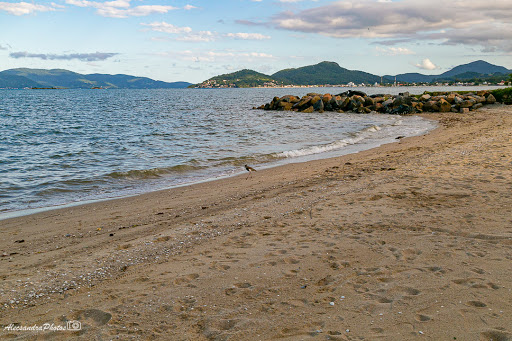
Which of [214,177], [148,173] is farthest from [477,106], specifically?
[148,173]

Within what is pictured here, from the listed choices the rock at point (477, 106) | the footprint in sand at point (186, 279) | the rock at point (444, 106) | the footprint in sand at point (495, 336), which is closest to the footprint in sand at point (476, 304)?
the footprint in sand at point (495, 336)

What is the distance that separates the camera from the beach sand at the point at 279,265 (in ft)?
11.4

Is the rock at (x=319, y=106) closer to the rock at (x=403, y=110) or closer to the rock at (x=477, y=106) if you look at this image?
the rock at (x=403, y=110)

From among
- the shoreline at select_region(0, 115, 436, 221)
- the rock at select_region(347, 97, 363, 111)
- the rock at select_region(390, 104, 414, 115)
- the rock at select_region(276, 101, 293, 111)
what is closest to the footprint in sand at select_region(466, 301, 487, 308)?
the shoreline at select_region(0, 115, 436, 221)

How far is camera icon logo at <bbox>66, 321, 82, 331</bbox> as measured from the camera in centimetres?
358

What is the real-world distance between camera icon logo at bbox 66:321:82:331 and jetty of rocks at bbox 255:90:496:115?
37.9 m

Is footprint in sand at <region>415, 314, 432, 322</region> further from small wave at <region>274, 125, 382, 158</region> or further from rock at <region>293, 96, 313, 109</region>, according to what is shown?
rock at <region>293, 96, 313, 109</region>

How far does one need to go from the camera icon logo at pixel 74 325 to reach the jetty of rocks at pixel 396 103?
124ft

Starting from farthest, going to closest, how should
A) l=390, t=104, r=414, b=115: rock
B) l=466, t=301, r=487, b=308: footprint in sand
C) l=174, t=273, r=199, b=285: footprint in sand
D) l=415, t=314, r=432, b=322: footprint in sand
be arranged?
1. l=390, t=104, r=414, b=115: rock
2. l=174, t=273, r=199, b=285: footprint in sand
3. l=466, t=301, r=487, b=308: footprint in sand
4. l=415, t=314, r=432, b=322: footprint in sand

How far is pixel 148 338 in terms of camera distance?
11.0ft

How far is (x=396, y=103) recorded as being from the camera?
3934 centimetres

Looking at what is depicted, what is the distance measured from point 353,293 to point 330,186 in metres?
5.58

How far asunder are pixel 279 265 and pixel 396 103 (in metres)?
38.5

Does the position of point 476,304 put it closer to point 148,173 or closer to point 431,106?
point 148,173
